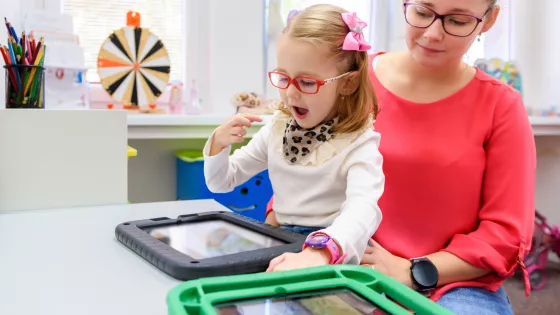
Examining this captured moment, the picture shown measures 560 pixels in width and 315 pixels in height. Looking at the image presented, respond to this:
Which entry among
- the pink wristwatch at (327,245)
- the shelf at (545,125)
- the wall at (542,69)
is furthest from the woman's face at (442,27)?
the wall at (542,69)

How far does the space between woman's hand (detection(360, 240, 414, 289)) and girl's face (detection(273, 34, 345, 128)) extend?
247 mm

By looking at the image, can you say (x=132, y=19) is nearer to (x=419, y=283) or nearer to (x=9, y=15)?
(x=9, y=15)

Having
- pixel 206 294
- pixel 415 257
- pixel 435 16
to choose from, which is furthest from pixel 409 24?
pixel 206 294

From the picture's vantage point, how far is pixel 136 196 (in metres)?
2.07

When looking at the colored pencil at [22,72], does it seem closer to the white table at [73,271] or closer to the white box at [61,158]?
the white box at [61,158]

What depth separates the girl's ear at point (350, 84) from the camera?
34.3 inches

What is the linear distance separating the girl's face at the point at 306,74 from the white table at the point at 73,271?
300 mm

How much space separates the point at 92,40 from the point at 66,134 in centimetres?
114

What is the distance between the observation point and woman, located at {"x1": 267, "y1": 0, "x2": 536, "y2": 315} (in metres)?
0.93

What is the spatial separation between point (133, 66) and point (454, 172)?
1.34m

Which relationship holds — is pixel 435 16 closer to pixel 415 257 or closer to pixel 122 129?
pixel 415 257

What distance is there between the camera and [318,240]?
633 millimetres

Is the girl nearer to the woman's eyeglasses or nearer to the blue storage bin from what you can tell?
the woman's eyeglasses

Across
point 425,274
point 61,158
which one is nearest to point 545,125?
point 425,274
